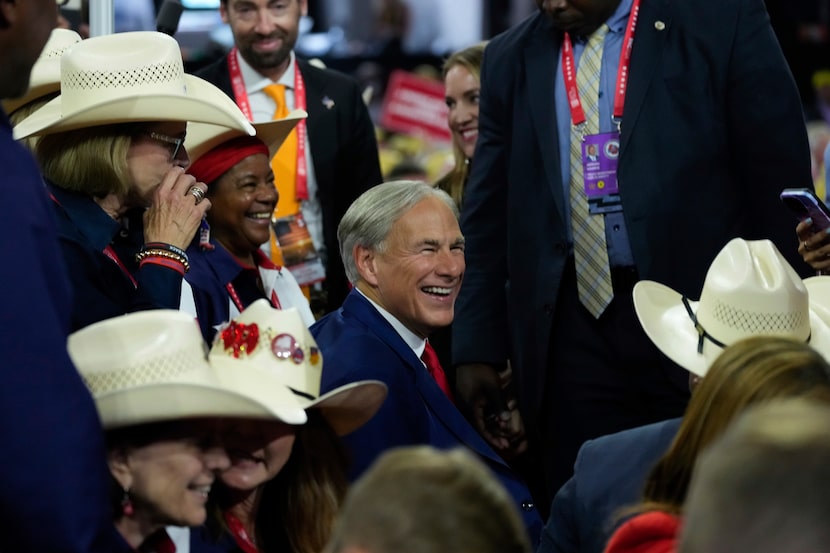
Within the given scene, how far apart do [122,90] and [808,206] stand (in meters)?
1.93

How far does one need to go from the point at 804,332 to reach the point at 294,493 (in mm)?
1294

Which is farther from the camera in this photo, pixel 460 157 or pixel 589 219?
pixel 460 157

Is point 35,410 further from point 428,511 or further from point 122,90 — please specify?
point 122,90

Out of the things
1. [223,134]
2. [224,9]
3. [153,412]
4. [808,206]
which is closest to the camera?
[153,412]

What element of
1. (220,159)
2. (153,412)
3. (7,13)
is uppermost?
(7,13)

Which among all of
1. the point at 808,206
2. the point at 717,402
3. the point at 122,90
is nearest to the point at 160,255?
the point at 122,90

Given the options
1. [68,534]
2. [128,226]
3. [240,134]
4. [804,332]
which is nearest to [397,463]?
[68,534]

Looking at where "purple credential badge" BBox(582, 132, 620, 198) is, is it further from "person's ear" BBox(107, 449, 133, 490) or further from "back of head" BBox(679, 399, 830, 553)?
"back of head" BBox(679, 399, 830, 553)

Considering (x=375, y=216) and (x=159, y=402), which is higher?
(x=159, y=402)

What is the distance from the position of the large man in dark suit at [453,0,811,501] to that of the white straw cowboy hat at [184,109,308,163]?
30.0 inches

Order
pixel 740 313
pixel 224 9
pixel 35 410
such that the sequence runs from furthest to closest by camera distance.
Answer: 1. pixel 224 9
2. pixel 740 313
3. pixel 35 410

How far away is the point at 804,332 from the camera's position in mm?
3551

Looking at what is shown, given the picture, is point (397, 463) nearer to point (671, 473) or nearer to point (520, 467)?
point (671, 473)

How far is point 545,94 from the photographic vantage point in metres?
4.64
